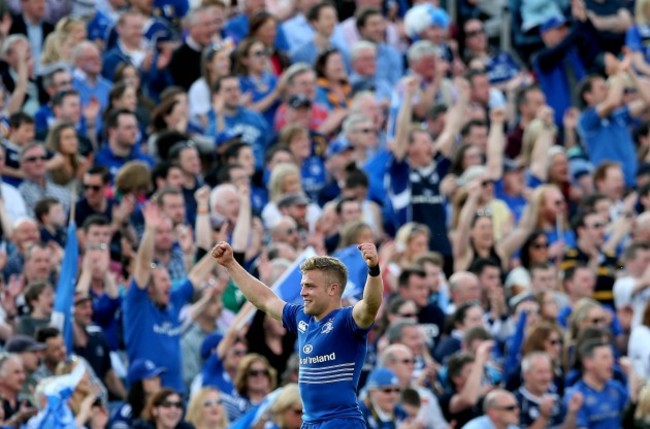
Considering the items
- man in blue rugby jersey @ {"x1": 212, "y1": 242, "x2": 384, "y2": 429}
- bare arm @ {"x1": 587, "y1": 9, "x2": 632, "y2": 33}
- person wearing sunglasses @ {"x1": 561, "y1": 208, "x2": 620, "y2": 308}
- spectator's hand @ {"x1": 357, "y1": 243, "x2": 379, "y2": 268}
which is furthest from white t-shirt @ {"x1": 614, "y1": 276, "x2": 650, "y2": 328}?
spectator's hand @ {"x1": 357, "y1": 243, "x2": 379, "y2": 268}

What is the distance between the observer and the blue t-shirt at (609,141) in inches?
888

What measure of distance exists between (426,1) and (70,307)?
950cm

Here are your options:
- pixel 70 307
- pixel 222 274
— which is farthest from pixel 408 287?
pixel 70 307

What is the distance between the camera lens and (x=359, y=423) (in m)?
12.1

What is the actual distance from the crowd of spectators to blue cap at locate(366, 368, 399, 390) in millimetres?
23

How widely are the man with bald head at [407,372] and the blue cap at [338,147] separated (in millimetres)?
4296

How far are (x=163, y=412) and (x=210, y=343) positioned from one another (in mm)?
1678

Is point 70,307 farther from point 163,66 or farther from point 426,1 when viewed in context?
point 426,1

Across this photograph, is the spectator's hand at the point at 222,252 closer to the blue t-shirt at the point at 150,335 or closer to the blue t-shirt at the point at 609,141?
the blue t-shirt at the point at 150,335

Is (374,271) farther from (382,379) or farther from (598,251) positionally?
(598,251)

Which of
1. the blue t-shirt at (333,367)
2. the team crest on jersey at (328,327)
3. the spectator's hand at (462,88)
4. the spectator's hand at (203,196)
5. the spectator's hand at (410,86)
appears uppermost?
the team crest on jersey at (328,327)

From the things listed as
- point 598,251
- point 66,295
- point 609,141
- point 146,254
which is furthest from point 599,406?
point 609,141

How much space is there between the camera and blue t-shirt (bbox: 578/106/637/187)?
22.5m

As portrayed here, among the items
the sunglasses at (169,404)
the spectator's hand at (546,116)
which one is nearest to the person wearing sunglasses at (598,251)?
the spectator's hand at (546,116)
